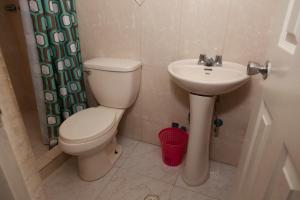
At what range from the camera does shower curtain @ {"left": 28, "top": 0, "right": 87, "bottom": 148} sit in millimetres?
1379

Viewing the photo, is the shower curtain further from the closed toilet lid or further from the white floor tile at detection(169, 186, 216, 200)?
the white floor tile at detection(169, 186, 216, 200)

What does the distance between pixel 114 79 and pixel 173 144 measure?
28.3 inches

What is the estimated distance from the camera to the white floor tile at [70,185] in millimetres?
Answer: 1416

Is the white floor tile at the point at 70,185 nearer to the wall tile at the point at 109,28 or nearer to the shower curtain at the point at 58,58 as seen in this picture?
the shower curtain at the point at 58,58

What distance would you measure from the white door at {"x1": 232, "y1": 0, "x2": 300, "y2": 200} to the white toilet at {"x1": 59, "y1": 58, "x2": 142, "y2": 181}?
0.95 metres

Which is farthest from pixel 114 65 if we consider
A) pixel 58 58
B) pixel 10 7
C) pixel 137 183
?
pixel 10 7

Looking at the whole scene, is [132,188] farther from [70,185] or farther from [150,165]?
[70,185]

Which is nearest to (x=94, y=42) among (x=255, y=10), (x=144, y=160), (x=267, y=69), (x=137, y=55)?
(x=137, y=55)

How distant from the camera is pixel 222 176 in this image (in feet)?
5.17

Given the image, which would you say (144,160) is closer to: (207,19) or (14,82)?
(207,19)

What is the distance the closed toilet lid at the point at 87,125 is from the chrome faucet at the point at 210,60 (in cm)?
76

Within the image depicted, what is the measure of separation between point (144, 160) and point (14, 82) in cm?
167

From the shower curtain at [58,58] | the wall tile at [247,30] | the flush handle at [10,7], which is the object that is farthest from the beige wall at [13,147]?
the flush handle at [10,7]

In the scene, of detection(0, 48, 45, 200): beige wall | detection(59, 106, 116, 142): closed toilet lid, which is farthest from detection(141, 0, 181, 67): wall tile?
detection(0, 48, 45, 200): beige wall
